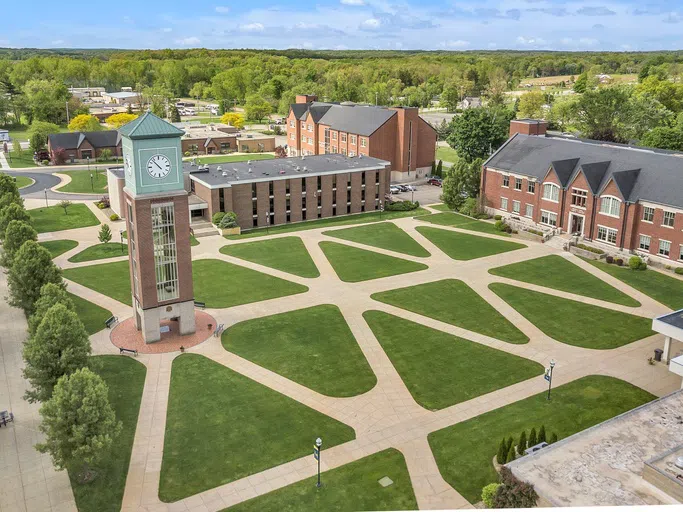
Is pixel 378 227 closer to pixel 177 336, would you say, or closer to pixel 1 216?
pixel 177 336

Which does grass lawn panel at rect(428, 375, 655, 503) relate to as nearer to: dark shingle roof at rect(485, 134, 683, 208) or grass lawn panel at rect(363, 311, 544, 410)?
grass lawn panel at rect(363, 311, 544, 410)

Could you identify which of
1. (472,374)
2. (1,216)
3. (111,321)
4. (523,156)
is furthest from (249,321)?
(523,156)

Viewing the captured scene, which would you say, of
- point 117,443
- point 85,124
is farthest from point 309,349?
point 85,124

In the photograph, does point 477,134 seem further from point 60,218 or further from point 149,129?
point 149,129

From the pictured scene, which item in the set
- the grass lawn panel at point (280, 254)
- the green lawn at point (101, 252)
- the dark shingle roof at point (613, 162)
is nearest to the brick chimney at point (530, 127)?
the dark shingle roof at point (613, 162)

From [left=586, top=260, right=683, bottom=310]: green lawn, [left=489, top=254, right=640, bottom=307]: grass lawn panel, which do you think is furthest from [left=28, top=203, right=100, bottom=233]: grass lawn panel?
[left=586, top=260, right=683, bottom=310]: green lawn

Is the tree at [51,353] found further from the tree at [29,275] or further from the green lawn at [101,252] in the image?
the green lawn at [101,252]
